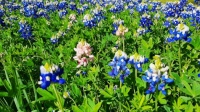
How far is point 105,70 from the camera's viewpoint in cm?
425

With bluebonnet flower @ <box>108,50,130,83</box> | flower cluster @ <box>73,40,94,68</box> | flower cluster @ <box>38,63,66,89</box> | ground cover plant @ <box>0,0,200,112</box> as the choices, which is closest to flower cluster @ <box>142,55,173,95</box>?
ground cover plant @ <box>0,0,200,112</box>

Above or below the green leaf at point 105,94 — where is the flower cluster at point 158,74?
above

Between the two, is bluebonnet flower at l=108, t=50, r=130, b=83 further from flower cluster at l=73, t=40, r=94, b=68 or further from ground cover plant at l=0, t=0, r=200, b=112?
flower cluster at l=73, t=40, r=94, b=68

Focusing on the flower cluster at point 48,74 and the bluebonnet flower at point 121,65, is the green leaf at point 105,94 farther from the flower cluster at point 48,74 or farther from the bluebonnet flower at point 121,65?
the flower cluster at point 48,74

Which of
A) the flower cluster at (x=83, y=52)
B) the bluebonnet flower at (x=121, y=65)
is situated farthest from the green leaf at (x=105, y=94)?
the flower cluster at (x=83, y=52)

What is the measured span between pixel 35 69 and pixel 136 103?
2763 mm

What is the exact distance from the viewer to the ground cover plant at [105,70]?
2938 mm

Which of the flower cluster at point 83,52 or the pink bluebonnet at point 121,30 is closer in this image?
the flower cluster at point 83,52

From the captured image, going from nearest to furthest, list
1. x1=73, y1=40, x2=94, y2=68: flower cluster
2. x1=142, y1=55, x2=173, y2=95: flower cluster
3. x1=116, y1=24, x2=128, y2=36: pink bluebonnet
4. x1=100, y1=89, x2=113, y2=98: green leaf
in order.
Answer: x1=142, y1=55, x2=173, y2=95: flower cluster < x1=100, y1=89, x2=113, y2=98: green leaf < x1=73, y1=40, x2=94, y2=68: flower cluster < x1=116, y1=24, x2=128, y2=36: pink bluebonnet

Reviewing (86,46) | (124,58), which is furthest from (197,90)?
(86,46)

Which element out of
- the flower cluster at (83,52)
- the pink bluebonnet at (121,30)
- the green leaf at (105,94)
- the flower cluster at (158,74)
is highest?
the pink bluebonnet at (121,30)

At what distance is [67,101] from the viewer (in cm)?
389

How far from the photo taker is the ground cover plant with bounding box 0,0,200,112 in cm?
294

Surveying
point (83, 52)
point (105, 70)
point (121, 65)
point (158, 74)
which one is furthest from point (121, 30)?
point (158, 74)
